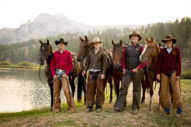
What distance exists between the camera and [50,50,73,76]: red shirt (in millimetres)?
7016

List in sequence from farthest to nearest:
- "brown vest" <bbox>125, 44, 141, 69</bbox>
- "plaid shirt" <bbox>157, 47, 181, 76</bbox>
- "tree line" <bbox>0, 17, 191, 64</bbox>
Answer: "tree line" <bbox>0, 17, 191, 64</bbox>
"brown vest" <bbox>125, 44, 141, 69</bbox>
"plaid shirt" <bbox>157, 47, 181, 76</bbox>

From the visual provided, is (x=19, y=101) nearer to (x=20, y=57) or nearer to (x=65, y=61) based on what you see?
(x=65, y=61)

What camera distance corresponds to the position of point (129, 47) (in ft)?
21.4

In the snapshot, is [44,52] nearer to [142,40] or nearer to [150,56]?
[150,56]

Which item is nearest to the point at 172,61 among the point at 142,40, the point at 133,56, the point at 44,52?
the point at 133,56

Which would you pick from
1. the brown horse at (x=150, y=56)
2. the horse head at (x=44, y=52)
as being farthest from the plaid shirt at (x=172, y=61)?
the horse head at (x=44, y=52)

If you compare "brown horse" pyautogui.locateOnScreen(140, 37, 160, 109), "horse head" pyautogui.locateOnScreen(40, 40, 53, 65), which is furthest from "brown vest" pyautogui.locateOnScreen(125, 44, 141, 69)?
"horse head" pyautogui.locateOnScreen(40, 40, 53, 65)

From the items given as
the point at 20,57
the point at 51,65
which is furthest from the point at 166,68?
the point at 20,57

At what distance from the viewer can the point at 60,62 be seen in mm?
6977

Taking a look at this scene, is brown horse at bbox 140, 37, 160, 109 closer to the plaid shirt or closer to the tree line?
the plaid shirt

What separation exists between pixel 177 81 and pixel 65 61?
4410mm

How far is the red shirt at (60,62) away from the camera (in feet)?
23.0

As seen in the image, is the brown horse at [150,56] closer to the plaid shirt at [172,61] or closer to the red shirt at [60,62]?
the plaid shirt at [172,61]

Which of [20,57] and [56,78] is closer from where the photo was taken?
[56,78]
